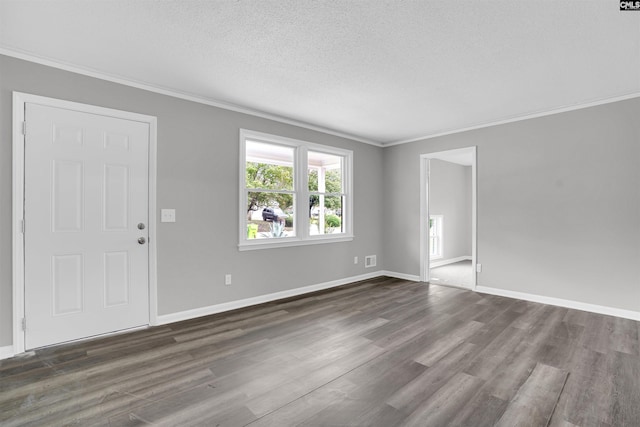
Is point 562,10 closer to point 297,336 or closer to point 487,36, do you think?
point 487,36

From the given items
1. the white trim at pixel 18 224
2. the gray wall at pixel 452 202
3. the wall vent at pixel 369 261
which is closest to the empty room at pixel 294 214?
the white trim at pixel 18 224

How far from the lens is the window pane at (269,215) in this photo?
4.11 metres

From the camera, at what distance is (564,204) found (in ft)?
12.8

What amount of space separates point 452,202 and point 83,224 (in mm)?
7357

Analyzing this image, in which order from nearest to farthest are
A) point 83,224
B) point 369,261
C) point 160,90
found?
1. point 83,224
2. point 160,90
3. point 369,261

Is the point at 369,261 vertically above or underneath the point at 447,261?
above

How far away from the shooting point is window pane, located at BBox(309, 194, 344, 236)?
193 inches

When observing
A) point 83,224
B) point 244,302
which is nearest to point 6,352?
point 83,224

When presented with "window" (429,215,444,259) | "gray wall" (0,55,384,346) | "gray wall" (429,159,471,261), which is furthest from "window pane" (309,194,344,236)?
"window" (429,215,444,259)

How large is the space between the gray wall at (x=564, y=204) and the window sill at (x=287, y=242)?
215 cm

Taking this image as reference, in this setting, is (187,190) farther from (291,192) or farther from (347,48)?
(347,48)

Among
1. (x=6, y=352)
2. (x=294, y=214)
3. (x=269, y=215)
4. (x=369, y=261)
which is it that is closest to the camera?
(x=6, y=352)

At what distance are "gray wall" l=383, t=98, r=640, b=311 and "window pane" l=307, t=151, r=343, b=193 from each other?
5.97 ft

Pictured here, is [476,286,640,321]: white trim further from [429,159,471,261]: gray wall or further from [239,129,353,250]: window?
[429,159,471,261]: gray wall
